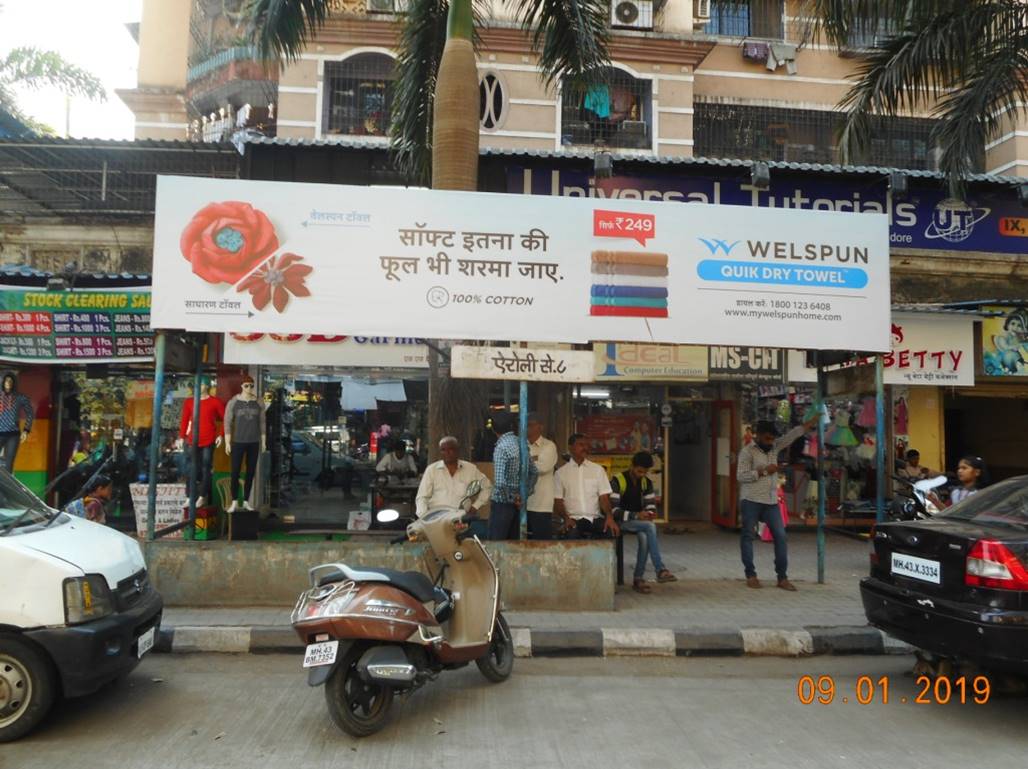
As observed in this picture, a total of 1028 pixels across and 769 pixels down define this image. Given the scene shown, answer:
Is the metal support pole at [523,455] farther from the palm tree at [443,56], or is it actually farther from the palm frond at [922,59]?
the palm frond at [922,59]

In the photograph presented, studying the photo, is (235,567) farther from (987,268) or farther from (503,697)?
(987,268)

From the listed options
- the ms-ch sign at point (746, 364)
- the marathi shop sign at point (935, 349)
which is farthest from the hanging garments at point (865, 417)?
the ms-ch sign at point (746, 364)

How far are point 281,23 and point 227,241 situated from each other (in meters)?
3.07

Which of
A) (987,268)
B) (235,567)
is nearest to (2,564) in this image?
(235,567)

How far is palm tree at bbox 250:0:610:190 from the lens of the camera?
7988mm

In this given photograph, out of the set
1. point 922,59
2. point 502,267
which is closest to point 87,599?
point 502,267

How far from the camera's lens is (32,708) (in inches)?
165

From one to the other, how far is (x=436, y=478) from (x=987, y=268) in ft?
34.5

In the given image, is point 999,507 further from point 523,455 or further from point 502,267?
point 502,267

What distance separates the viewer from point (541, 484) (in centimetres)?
768

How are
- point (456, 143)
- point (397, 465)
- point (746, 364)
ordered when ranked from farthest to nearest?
1. point (746, 364)
2. point (397, 465)
3. point (456, 143)

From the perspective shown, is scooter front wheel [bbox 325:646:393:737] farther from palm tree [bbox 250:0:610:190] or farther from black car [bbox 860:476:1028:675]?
palm tree [bbox 250:0:610:190]

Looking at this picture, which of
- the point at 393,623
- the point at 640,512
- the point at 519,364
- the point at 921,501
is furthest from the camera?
the point at 921,501

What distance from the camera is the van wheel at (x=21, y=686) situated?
417 centimetres
